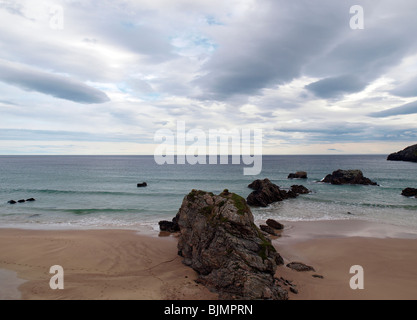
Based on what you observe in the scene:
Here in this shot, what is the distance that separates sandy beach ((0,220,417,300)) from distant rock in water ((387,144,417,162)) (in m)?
148

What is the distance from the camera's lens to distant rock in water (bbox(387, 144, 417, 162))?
13154 centimetres

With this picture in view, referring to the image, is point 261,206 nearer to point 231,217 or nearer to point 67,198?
point 231,217

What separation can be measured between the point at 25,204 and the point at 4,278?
90.4ft

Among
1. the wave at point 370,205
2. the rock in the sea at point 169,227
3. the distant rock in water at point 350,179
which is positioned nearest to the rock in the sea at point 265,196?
the wave at point 370,205

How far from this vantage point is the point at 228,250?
36.0 ft

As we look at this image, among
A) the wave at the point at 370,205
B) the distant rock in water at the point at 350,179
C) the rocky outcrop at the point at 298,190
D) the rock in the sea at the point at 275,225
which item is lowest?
the wave at the point at 370,205

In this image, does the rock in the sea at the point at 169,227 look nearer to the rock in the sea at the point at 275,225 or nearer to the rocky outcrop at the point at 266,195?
the rock in the sea at the point at 275,225

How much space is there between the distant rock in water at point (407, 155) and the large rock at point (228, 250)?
163m

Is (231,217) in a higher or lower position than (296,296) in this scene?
higher

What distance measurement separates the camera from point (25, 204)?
34156 millimetres

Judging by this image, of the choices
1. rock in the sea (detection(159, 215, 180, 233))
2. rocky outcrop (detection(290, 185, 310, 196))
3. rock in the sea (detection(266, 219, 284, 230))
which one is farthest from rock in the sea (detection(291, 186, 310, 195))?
rock in the sea (detection(159, 215, 180, 233))

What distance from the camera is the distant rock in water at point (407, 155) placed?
132 m

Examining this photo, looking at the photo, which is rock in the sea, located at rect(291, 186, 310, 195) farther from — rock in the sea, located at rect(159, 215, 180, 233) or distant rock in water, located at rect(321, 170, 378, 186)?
rock in the sea, located at rect(159, 215, 180, 233)
